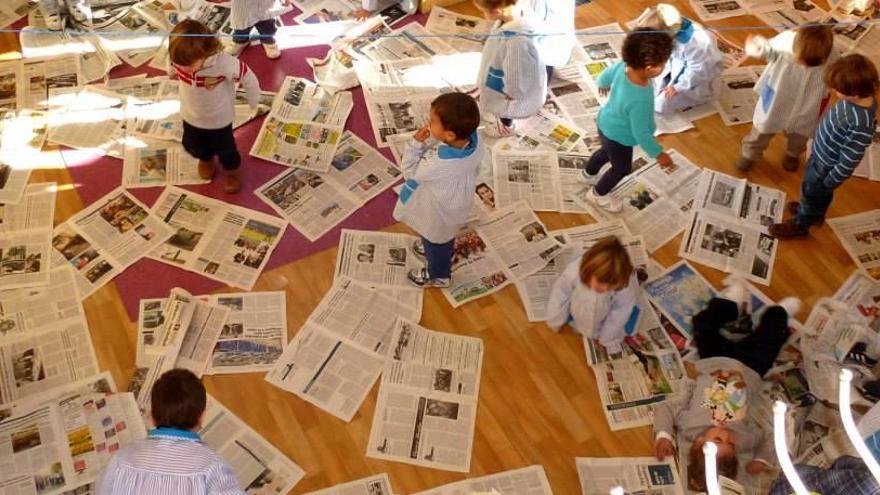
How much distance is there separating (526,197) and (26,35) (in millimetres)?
2303

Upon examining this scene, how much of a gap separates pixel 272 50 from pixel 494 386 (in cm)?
182

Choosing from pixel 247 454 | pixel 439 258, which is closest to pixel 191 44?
pixel 439 258

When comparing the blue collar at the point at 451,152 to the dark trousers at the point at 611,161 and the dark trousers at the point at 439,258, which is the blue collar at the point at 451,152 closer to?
the dark trousers at the point at 439,258

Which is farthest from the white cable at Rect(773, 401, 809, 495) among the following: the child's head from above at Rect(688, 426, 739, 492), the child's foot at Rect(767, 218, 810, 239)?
the child's foot at Rect(767, 218, 810, 239)

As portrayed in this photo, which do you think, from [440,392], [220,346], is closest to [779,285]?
[440,392]

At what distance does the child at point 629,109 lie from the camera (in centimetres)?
261

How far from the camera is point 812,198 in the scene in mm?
2951

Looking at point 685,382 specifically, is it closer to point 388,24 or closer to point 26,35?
point 388,24

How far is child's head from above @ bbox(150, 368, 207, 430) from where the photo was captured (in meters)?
1.87

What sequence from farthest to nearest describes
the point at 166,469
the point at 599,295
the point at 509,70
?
the point at 509,70 < the point at 599,295 < the point at 166,469

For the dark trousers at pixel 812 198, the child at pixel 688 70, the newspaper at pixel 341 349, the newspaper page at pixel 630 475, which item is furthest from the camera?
the child at pixel 688 70

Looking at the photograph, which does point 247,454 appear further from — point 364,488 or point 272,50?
point 272,50

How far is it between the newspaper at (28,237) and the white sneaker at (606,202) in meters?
1.99

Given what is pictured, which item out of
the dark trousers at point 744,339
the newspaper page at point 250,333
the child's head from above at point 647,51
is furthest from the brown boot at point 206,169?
the dark trousers at point 744,339
